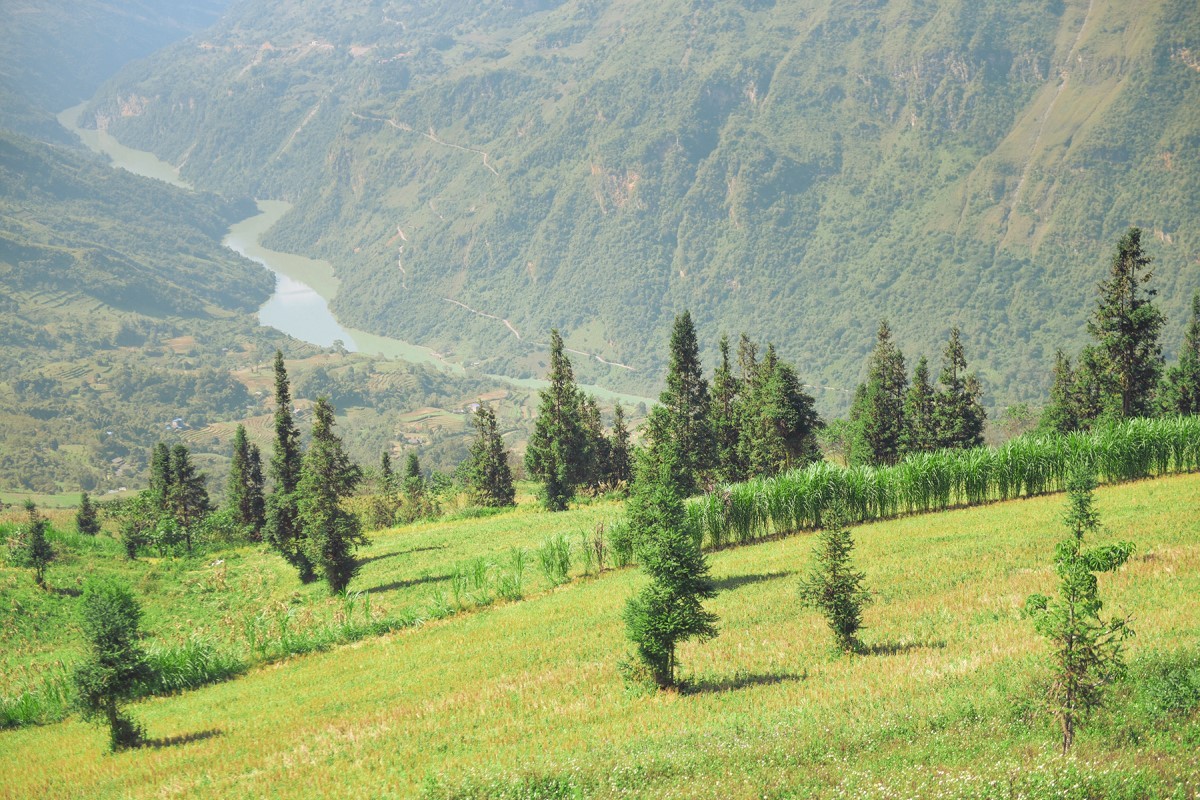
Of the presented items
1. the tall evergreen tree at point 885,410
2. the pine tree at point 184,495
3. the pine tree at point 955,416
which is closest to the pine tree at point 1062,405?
the pine tree at point 955,416

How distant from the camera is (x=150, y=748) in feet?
77.1

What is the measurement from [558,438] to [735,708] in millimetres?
52873

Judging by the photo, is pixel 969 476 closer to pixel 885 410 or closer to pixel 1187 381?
pixel 885 410

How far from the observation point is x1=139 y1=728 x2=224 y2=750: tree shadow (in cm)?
2380

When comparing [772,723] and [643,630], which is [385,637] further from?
[772,723]

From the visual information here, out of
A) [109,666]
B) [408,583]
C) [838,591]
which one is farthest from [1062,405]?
[109,666]

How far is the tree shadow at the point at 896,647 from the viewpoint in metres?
23.8

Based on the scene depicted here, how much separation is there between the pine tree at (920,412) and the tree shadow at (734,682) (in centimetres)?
6271

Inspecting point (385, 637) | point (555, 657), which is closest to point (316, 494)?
point (385, 637)

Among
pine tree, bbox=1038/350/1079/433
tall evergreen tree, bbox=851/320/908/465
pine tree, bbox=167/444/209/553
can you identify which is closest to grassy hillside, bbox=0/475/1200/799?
tall evergreen tree, bbox=851/320/908/465

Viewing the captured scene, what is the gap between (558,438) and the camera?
73312 mm

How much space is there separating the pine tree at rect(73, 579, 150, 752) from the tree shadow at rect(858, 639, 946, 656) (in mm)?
18814

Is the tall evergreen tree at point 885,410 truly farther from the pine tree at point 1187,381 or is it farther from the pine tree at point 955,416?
the pine tree at point 1187,381

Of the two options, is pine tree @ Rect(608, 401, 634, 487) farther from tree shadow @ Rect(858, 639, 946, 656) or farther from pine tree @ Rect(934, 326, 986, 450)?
tree shadow @ Rect(858, 639, 946, 656)
